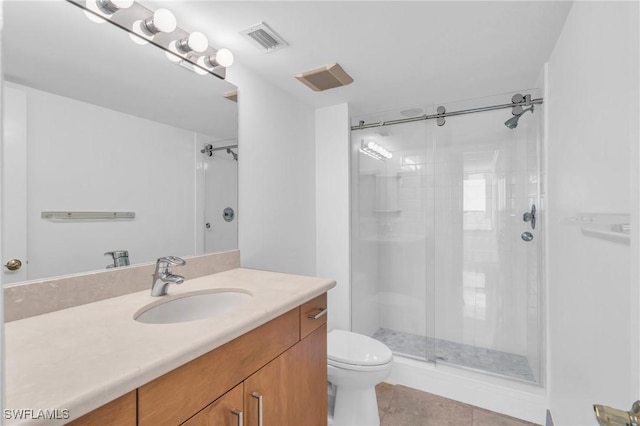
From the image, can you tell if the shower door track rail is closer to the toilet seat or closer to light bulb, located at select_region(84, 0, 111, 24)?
the toilet seat

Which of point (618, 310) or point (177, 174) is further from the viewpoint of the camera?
point (177, 174)

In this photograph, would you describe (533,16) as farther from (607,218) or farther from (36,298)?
(36,298)

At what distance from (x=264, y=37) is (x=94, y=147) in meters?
0.93

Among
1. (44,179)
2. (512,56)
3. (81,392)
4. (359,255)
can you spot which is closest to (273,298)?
(81,392)

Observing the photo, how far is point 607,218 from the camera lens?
82 centimetres

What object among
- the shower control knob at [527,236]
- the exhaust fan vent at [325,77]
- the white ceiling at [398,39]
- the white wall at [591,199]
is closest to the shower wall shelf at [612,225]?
the white wall at [591,199]

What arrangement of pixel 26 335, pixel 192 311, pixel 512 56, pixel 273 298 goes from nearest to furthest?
1. pixel 26 335
2. pixel 273 298
3. pixel 192 311
4. pixel 512 56

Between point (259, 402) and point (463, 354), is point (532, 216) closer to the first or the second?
point (463, 354)

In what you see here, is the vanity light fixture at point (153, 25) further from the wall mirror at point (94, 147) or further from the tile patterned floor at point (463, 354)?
the tile patterned floor at point (463, 354)

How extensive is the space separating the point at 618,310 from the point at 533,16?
50.0 inches

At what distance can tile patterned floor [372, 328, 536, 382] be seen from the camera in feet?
7.00

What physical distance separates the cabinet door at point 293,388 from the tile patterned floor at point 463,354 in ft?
4.40

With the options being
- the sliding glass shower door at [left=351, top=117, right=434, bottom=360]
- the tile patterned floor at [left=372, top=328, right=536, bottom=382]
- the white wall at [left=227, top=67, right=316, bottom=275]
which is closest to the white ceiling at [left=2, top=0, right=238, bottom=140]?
the white wall at [left=227, top=67, right=316, bottom=275]

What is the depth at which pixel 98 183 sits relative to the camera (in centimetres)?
109
